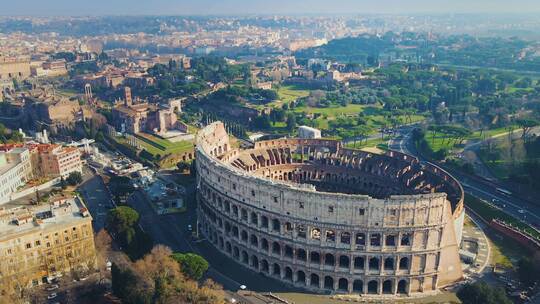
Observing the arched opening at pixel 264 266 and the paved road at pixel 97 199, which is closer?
the arched opening at pixel 264 266

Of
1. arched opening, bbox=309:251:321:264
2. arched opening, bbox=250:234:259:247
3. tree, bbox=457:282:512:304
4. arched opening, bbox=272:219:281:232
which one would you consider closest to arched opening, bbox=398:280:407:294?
tree, bbox=457:282:512:304

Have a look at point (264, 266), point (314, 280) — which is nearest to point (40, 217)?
point (264, 266)

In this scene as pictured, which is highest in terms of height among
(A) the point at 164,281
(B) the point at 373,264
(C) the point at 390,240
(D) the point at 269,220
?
(D) the point at 269,220

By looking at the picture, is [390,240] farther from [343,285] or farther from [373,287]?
[343,285]

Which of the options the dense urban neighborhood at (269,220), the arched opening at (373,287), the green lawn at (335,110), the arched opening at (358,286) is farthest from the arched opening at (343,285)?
the green lawn at (335,110)

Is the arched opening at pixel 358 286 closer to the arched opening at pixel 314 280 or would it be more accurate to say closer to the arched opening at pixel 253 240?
the arched opening at pixel 314 280

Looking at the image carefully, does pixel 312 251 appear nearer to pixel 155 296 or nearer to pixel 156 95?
pixel 155 296

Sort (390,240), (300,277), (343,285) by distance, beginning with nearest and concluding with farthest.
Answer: (390,240), (343,285), (300,277)
